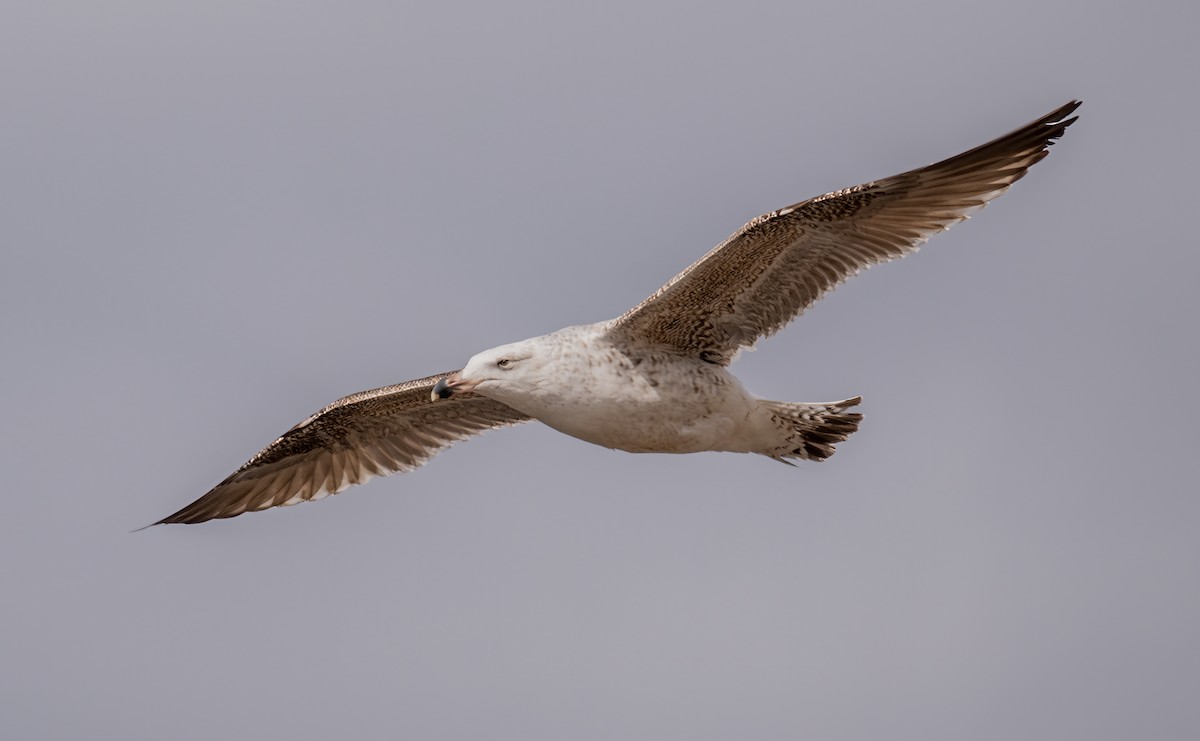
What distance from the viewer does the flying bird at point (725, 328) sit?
16.1 meters

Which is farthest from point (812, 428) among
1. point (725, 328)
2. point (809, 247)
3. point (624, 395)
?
point (624, 395)

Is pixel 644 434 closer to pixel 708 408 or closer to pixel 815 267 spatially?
pixel 708 408

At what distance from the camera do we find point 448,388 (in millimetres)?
16828

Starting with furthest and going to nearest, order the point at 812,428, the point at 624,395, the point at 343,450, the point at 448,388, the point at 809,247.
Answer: the point at 343,450 → the point at 812,428 → the point at 448,388 → the point at 809,247 → the point at 624,395

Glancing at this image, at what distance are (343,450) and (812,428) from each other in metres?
5.36

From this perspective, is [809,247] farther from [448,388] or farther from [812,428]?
[448,388]

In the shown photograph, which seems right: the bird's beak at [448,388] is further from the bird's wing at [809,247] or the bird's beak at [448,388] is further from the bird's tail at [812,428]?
the bird's tail at [812,428]

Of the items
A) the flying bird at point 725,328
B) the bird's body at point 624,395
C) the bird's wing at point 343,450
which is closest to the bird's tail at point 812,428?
the flying bird at point 725,328

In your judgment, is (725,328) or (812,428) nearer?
(725,328)

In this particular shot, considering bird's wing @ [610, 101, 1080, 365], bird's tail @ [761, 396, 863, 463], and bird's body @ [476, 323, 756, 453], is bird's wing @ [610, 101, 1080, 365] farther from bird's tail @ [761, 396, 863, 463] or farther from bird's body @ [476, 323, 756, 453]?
bird's tail @ [761, 396, 863, 463]

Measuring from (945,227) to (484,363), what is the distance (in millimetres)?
4160

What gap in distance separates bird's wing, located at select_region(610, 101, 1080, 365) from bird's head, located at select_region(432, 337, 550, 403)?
74 centimetres

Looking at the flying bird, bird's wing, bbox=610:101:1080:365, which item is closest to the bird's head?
the flying bird

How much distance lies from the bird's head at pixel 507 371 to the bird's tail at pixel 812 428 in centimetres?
240
